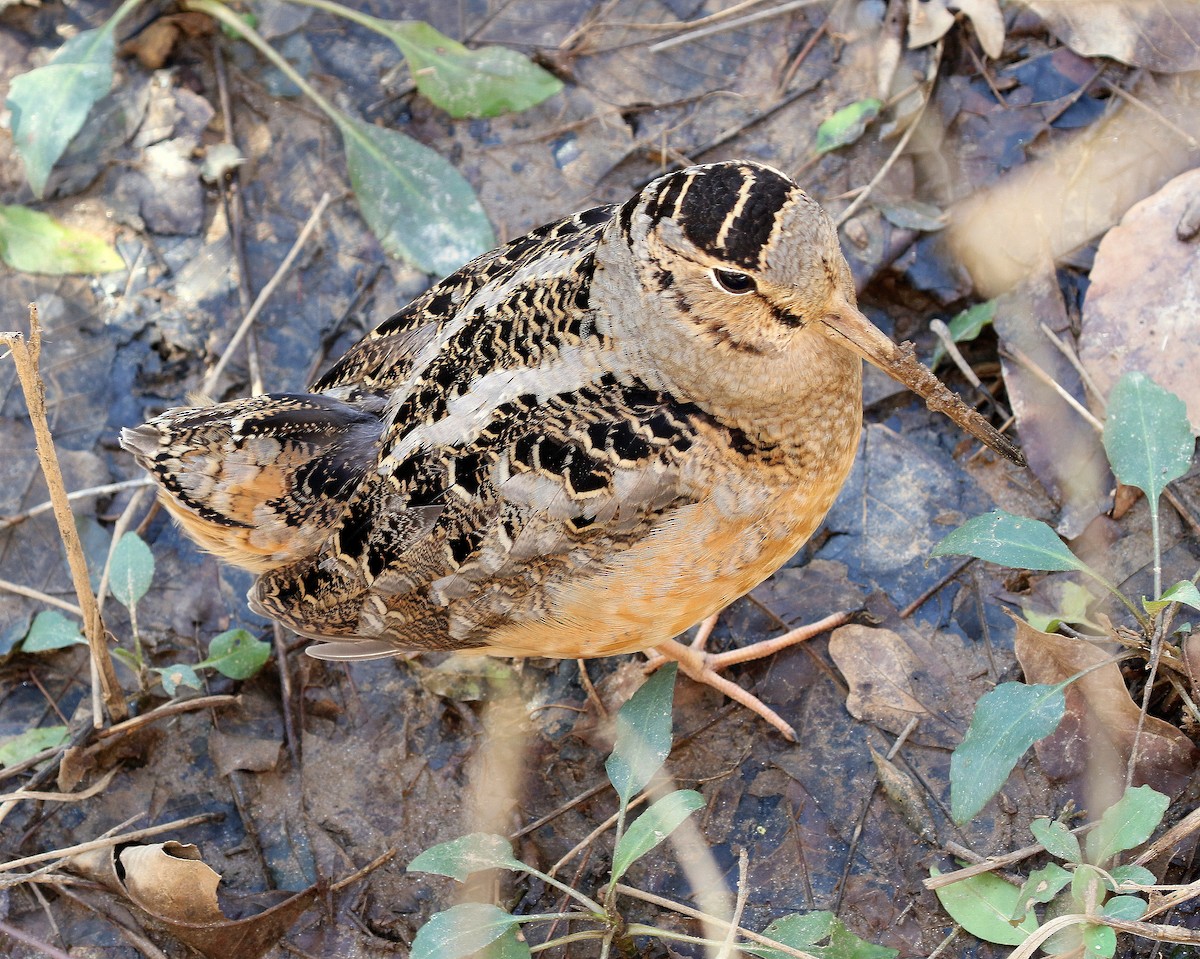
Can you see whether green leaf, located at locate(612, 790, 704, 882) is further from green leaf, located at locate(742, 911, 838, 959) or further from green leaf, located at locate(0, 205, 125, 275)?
green leaf, located at locate(0, 205, 125, 275)

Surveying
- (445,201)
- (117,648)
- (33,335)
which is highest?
(33,335)

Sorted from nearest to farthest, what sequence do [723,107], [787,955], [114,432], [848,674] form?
[787,955]
[848,674]
[114,432]
[723,107]

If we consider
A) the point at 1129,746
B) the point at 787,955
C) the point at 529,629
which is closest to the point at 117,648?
the point at 529,629

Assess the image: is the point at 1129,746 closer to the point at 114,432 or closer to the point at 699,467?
the point at 699,467

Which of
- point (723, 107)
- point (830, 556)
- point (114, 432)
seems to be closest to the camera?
point (830, 556)

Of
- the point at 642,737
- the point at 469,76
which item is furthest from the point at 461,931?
the point at 469,76

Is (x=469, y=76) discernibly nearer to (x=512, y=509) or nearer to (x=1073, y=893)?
(x=512, y=509)

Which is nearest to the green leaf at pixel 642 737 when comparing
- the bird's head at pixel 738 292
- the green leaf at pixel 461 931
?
the green leaf at pixel 461 931
